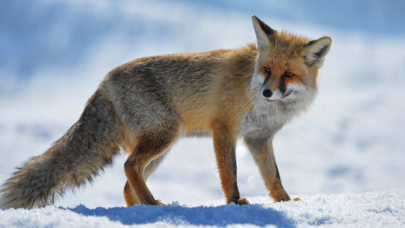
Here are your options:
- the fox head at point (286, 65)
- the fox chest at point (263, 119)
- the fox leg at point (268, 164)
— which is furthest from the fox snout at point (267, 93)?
the fox leg at point (268, 164)

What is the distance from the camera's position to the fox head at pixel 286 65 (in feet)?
9.81

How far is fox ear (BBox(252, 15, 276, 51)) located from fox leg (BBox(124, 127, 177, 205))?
130 cm

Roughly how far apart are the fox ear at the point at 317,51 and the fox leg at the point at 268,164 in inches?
41.5

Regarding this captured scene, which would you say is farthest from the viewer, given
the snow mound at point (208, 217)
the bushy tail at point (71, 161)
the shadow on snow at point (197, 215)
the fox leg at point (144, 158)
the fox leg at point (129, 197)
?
the fox leg at point (129, 197)

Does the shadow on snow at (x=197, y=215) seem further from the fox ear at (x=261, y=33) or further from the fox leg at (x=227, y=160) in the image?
the fox ear at (x=261, y=33)

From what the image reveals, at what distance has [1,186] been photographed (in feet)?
9.29

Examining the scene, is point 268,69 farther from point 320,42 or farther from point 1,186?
point 1,186

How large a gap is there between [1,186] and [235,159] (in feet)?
7.33

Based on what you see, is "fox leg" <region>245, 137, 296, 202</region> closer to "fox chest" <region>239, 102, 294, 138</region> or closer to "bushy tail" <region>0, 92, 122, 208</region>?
"fox chest" <region>239, 102, 294, 138</region>

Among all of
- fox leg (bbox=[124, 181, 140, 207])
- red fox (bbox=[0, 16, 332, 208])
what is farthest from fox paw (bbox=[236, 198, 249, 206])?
fox leg (bbox=[124, 181, 140, 207])

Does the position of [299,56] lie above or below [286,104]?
above

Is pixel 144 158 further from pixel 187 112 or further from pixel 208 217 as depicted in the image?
pixel 208 217

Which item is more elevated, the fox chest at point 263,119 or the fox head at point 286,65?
the fox head at point 286,65

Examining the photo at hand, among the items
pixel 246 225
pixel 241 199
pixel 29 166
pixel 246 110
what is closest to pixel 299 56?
pixel 246 110
